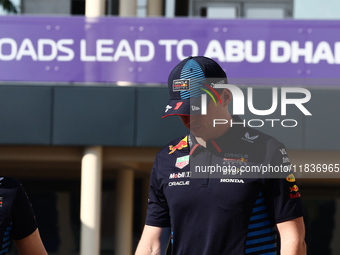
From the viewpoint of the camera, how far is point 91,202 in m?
7.14

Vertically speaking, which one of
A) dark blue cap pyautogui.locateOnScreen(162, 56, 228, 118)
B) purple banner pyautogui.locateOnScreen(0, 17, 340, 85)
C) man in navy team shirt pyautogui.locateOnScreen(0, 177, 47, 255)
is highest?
purple banner pyautogui.locateOnScreen(0, 17, 340, 85)

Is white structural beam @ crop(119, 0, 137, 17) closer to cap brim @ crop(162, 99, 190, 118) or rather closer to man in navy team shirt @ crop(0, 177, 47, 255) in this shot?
man in navy team shirt @ crop(0, 177, 47, 255)

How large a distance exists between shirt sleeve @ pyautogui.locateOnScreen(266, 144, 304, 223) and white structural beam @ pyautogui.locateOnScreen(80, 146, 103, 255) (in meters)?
5.47

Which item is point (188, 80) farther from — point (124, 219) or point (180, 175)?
point (124, 219)

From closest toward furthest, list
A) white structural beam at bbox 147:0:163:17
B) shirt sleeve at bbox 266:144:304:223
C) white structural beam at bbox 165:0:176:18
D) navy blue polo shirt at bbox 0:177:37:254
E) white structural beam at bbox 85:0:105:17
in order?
shirt sleeve at bbox 266:144:304:223 < navy blue polo shirt at bbox 0:177:37:254 < white structural beam at bbox 85:0:105:17 < white structural beam at bbox 147:0:163:17 < white structural beam at bbox 165:0:176:18

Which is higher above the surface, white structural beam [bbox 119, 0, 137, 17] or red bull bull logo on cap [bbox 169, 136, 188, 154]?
white structural beam [bbox 119, 0, 137, 17]

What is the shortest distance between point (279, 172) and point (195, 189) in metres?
0.38

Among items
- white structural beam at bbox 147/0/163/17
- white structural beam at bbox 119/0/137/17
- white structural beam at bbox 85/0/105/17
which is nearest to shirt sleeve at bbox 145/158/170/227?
white structural beam at bbox 85/0/105/17

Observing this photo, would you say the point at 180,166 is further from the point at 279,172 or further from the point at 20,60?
the point at 20,60

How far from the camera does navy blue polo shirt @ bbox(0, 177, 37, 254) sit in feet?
7.18

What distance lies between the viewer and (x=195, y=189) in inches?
80.2

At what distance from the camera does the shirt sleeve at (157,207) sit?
7.20ft

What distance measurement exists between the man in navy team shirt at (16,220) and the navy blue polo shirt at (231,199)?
2.28 feet

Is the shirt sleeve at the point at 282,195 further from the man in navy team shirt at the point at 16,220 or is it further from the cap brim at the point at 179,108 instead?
the man in navy team shirt at the point at 16,220
